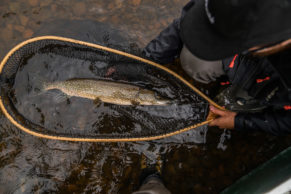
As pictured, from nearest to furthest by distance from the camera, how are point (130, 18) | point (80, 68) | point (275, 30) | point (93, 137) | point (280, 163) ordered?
point (275, 30), point (93, 137), point (280, 163), point (80, 68), point (130, 18)

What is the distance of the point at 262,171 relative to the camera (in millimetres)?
2342

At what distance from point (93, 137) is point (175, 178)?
1.20m

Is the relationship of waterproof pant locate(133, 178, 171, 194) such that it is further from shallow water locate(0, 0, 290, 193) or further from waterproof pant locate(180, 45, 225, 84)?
waterproof pant locate(180, 45, 225, 84)

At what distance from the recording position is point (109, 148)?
2469 millimetres

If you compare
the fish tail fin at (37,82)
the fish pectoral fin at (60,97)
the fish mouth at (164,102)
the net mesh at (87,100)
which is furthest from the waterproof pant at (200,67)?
the fish tail fin at (37,82)

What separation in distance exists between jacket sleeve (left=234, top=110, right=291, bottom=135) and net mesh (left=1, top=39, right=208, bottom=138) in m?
0.38

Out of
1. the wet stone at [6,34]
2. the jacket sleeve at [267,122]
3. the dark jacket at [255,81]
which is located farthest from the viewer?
the wet stone at [6,34]

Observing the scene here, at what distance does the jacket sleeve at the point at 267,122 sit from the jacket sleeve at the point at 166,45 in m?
0.96

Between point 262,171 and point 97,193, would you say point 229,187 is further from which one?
point 97,193

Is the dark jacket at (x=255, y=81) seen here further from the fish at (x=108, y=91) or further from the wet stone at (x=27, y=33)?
the wet stone at (x=27, y=33)

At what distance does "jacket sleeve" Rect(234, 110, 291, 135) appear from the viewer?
193cm

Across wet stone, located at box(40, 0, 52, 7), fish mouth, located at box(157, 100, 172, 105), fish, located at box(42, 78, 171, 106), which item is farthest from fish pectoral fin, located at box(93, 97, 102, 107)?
wet stone, located at box(40, 0, 52, 7)

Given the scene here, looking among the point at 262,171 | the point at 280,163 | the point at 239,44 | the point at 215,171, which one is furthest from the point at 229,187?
the point at 239,44

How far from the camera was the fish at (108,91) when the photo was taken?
238 cm
